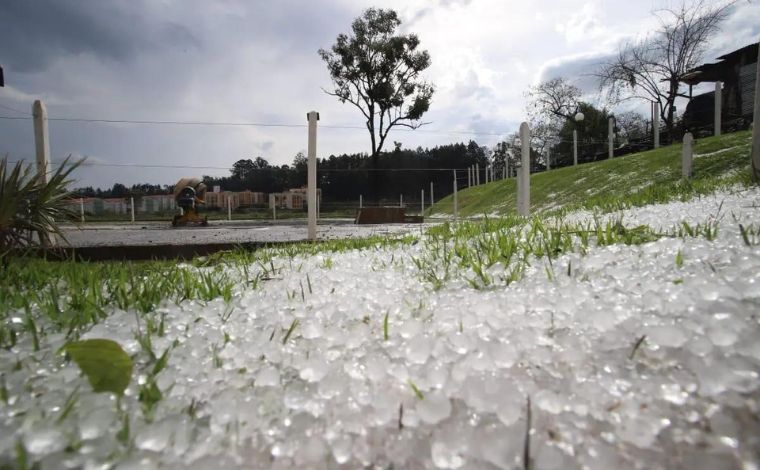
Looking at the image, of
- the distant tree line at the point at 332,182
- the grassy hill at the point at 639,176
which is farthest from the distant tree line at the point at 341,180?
the grassy hill at the point at 639,176

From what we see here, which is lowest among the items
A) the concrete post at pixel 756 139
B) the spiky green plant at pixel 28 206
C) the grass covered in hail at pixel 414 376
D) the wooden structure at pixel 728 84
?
the grass covered in hail at pixel 414 376

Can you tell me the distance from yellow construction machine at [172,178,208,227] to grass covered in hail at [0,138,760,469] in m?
10.6

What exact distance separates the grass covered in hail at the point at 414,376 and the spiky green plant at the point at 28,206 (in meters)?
1.50

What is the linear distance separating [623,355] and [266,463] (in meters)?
0.62

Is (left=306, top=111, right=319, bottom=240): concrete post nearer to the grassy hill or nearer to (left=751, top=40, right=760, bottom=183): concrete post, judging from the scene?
the grassy hill

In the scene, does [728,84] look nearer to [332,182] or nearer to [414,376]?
[332,182]

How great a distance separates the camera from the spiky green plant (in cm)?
224

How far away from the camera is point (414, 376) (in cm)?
72

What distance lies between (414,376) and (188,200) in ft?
39.4

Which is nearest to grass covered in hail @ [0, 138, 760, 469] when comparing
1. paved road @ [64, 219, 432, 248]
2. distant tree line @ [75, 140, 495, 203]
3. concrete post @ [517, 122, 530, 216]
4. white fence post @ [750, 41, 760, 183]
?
white fence post @ [750, 41, 760, 183]

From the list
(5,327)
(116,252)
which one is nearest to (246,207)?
(116,252)

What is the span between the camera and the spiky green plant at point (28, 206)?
2236mm

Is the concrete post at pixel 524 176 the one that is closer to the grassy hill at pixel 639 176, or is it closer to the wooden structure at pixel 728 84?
the grassy hill at pixel 639 176

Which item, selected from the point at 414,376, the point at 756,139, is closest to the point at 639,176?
the point at 756,139
